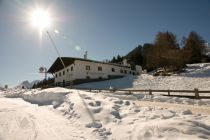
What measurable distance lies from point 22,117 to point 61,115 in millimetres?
2137

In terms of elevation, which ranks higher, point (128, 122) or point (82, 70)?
point (82, 70)

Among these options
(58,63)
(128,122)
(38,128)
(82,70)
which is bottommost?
(38,128)

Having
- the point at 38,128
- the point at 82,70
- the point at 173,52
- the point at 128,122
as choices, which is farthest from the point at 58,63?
the point at 128,122

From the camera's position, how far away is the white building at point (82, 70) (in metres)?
46.9

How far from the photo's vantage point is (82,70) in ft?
157

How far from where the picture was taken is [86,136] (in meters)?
8.16

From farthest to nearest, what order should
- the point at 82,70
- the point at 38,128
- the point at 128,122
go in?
the point at 82,70
the point at 128,122
the point at 38,128

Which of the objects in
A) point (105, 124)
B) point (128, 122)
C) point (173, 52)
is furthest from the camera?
point (173, 52)

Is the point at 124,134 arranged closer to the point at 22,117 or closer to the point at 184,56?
the point at 22,117

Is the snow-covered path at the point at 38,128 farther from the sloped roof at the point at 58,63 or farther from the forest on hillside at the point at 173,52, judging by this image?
the forest on hillside at the point at 173,52

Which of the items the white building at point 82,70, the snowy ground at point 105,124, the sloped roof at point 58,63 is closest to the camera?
the snowy ground at point 105,124

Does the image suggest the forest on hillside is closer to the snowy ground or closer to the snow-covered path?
the snowy ground

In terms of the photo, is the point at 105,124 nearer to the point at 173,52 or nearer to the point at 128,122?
the point at 128,122

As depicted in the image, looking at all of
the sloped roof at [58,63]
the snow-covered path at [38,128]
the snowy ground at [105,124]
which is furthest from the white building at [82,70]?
the snow-covered path at [38,128]
